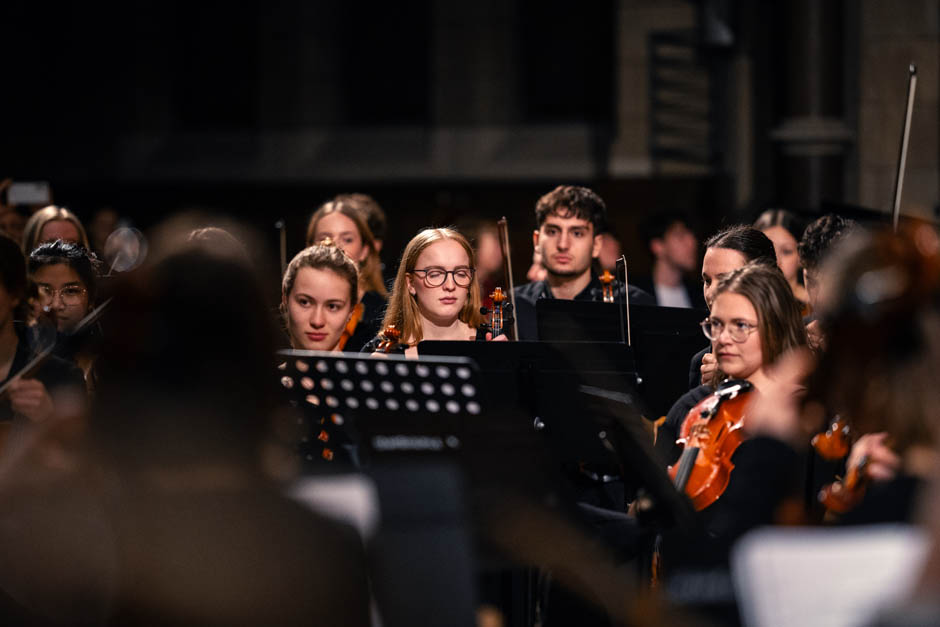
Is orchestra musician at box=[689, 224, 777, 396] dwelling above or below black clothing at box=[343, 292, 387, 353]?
above

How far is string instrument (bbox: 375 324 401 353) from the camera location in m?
4.06

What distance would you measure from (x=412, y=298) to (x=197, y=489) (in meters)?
2.60

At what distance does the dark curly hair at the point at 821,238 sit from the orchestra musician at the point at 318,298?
157 centimetres

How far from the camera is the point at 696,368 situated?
13.3 ft

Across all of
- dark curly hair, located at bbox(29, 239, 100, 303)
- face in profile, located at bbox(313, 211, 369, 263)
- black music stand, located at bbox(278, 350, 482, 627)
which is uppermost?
face in profile, located at bbox(313, 211, 369, 263)

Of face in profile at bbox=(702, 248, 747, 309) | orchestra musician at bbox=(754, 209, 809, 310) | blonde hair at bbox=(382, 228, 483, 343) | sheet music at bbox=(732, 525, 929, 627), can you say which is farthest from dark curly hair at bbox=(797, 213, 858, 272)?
sheet music at bbox=(732, 525, 929, 627)

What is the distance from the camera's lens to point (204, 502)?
164cm

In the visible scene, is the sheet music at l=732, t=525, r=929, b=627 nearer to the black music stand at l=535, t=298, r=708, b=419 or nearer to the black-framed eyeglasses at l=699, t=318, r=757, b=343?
the black-framed eyeglasses at l=699, t=318, r=757, b=343

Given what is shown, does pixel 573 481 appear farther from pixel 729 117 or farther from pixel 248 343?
pixel 729 117

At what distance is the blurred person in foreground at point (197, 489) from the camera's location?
164 cm

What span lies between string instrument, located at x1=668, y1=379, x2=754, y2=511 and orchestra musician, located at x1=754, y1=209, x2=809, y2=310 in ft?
6.90

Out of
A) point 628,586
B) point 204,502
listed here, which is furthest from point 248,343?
point 628,586

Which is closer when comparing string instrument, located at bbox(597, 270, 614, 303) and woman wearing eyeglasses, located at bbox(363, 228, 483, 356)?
woman wearing eyeglasses, located at bbox(363, 228, 483, 356)

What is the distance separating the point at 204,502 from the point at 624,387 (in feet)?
6.12
